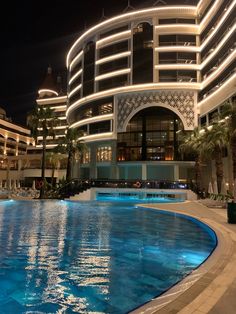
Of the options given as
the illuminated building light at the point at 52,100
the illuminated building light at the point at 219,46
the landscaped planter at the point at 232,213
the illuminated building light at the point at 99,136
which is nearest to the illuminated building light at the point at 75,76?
the illuminated building light at the point at 99,136

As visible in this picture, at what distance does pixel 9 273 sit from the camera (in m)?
8.03

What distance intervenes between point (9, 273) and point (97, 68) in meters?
57.4

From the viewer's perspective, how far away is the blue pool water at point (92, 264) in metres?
6.19

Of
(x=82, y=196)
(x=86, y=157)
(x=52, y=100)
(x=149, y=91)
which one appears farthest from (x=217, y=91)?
(x=52, y=100)

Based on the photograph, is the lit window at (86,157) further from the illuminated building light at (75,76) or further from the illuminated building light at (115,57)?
the illuminated building light at (75,76)

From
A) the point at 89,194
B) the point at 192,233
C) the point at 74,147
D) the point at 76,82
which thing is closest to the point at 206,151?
the point at 89,194

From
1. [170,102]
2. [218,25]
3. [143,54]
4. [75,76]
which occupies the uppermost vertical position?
[75,76]

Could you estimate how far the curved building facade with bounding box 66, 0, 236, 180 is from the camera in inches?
2119

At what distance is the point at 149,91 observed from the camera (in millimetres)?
54781

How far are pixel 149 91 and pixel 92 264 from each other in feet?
160

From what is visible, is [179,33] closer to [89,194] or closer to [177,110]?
[177,110]

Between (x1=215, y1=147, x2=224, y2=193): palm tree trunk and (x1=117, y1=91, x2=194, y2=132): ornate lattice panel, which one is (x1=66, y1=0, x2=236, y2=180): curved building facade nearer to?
(x1=117, y1=91, x2=194, y2=132): ornate lattice panel

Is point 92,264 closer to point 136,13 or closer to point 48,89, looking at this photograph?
point 136,13

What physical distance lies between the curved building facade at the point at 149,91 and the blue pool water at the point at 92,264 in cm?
3973
